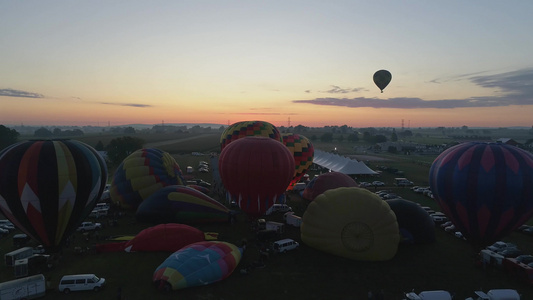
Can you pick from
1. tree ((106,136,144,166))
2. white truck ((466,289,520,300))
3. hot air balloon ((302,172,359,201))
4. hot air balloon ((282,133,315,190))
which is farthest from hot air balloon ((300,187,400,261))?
tree ((106,136,144,166))

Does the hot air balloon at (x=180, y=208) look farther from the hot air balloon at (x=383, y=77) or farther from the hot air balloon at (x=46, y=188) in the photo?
the hot air balloon at (x=383, y=77)

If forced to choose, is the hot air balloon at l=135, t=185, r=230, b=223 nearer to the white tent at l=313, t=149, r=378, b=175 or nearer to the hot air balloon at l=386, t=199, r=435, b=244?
the hot air balloon at l=386, t=199, r=435, b=244

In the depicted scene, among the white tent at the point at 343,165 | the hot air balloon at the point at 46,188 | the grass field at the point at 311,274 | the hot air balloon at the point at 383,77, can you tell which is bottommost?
the grass field at the point at 311,274

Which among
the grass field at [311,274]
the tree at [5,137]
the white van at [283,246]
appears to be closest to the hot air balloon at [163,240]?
the grass field at [311,274]

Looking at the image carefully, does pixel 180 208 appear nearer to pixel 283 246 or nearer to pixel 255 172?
pixel 255 172

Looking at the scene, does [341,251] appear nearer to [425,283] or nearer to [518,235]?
[425,283]
